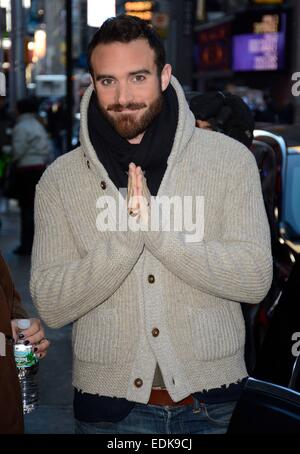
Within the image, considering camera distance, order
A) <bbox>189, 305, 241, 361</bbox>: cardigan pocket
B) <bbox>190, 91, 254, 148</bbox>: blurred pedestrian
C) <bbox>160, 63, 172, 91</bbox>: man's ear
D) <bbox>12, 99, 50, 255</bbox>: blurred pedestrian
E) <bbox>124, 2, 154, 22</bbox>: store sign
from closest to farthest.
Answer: <bbox>189, 305, 241, 361</bbox>: cardigan pocket < <bbox>160, 63, 172, 91</bbox>: man's ear < <bbox>190, 91, 254, 148</bbox>: blurred pedestrian < <bbox>12, 99, 50, 255</bbox>: blurred pedestrian < <bbox>124, 2, 154, 22</bbox>: store sign

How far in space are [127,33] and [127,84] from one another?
175 millimetres

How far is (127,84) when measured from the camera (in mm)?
3443

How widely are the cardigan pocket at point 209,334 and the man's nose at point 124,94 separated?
2.39ft

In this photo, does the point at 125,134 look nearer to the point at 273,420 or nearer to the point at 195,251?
the point at 195,251

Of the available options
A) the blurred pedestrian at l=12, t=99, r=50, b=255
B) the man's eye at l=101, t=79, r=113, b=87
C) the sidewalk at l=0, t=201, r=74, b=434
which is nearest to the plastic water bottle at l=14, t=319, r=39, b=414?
the man's eye at l=101, t=79, r=113, b=87

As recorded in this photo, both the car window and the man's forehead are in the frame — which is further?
the car window

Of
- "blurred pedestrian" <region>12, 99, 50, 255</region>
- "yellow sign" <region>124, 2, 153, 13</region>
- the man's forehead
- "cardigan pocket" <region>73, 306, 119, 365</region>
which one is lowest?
"blurred pedestrian" <region>12, 99, 50, 255</region>

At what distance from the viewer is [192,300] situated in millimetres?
3498

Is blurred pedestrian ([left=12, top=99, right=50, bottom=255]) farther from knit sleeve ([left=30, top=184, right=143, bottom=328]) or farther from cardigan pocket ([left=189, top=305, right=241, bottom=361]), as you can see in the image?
cardigan pocket ([left=189, top=305, right=241, bottom=361])

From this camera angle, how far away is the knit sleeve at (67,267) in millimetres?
3334

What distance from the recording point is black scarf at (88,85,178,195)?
139 inches

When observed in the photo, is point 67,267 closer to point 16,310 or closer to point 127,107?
point 16,310

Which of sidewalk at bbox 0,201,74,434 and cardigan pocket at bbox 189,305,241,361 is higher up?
cardigan pocket at bbox 189,305,241,361
